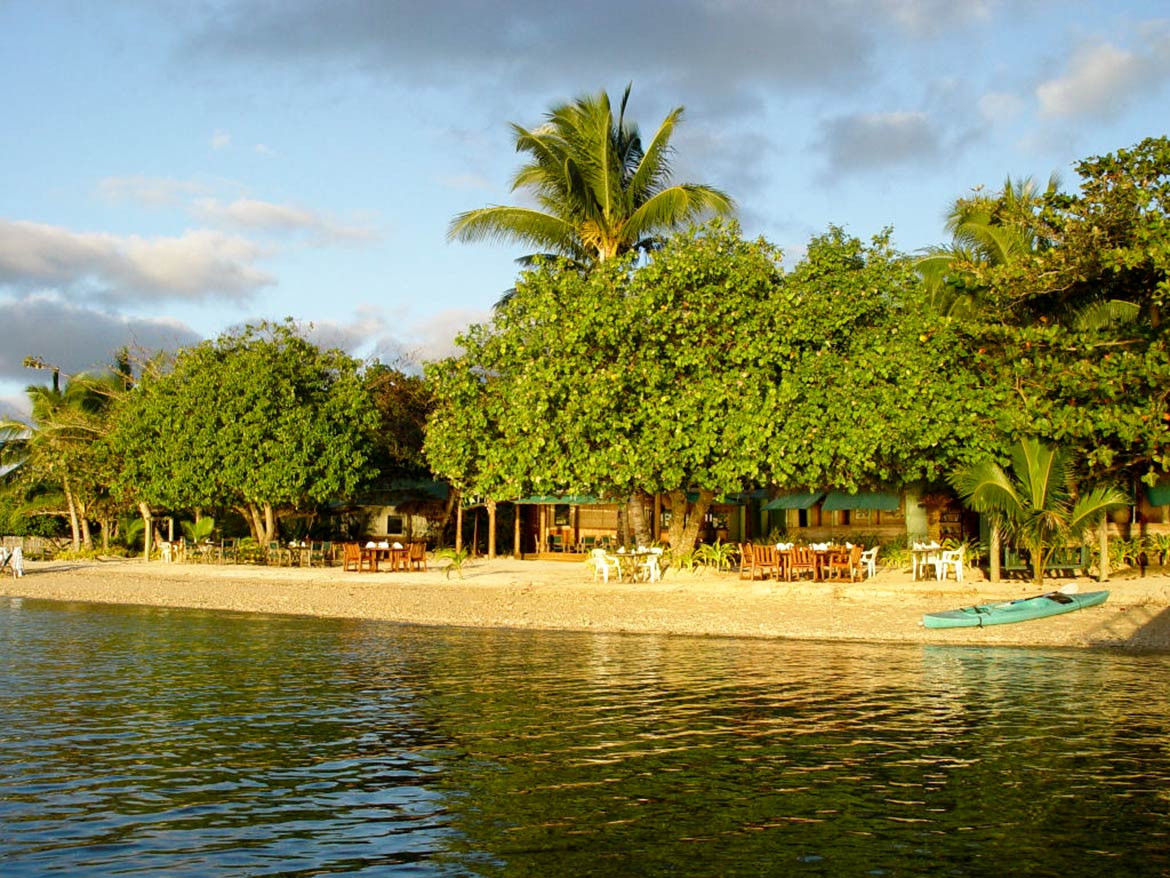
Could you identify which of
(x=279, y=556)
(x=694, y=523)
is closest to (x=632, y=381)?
(x=694, y=523)

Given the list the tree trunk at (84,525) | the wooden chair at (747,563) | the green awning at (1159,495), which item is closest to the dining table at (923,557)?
the wooden chair at (747,563)

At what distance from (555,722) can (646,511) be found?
673 inches

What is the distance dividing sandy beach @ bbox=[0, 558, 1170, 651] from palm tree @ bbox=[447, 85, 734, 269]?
8345mm

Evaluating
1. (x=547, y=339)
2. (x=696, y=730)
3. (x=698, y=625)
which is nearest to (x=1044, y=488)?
(x=698, y=625)

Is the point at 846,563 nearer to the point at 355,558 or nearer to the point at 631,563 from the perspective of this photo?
the point at 631,563

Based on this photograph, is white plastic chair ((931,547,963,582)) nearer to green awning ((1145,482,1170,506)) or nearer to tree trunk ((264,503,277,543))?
green awning ((1145,482,1170,506))

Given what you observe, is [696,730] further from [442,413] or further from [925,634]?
[442,413]

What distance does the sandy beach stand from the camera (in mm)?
17766

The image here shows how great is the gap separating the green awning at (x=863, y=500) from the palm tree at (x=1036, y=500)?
6.84 meters

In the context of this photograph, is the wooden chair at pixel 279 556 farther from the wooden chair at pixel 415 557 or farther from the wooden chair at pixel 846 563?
the wooden chair at pixel 846 563

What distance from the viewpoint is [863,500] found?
29.0 meters

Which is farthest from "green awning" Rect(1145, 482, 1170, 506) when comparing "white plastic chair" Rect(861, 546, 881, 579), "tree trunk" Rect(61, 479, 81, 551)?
"tree trunk" Rect(61, 479, 81, 551)

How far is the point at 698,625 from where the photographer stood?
1900cm

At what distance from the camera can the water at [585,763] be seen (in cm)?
726
